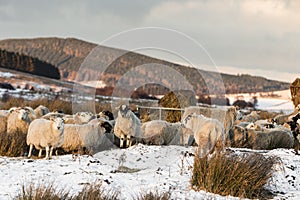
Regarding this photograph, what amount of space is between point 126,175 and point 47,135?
3.28 meters

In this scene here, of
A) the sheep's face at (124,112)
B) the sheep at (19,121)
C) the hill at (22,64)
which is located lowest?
the sheep at (19,121)

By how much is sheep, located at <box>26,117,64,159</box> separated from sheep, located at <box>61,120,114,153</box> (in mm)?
634

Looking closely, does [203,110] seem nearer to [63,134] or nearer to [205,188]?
[63,134]

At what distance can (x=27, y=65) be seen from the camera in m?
88.7

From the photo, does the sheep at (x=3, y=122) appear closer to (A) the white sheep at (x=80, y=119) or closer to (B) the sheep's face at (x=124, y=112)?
A: (A) the white sheep at (x=80, y=119)

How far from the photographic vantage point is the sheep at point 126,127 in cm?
1177

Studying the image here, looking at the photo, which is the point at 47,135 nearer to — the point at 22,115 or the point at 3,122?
the point at 22,115

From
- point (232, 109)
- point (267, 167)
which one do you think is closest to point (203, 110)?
point (232, 109)

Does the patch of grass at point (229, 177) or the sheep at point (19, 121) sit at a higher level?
the sheep at point (19, 121)

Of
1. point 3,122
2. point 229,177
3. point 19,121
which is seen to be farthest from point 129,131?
point 229,177

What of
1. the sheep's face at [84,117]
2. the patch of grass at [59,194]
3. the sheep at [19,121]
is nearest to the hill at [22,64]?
the sheep's face at [84,117]

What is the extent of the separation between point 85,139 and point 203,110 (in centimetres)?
618

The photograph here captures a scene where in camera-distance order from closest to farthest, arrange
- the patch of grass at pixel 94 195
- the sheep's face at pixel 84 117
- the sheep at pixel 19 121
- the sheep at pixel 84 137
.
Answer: the patch of grass at pixel 94 195, the sheep at pixel 84 137, the sheep at pixel 19 121, the sheep's face at pixel 84 117

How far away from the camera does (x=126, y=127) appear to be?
11805 mm
